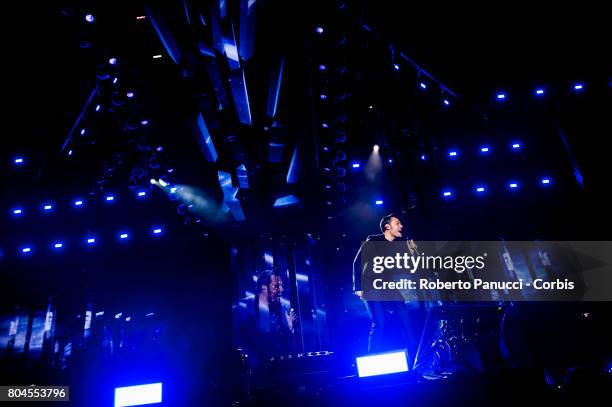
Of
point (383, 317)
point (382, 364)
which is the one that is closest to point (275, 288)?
point (383, 317)

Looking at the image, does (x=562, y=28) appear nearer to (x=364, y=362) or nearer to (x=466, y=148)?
(x=466, y=148)

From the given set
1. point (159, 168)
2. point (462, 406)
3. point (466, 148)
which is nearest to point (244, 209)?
point (159, 168)

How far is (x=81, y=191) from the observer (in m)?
Result: 8.12

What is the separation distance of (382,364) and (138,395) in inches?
105

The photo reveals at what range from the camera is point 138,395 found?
12.7 ft

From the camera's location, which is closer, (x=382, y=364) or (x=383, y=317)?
(x=382, y=364)

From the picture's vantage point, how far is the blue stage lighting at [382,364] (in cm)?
352

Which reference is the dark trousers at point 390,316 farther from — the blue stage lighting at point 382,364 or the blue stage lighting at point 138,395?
the blue stage lighting at point 138,395

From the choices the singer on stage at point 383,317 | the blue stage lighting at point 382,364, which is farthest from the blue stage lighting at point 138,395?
the singer on stage at point 383,317

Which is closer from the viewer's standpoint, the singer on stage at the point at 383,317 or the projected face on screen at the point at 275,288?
the singer on stage at the point at 383,317

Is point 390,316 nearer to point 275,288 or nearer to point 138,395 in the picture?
point 275,288

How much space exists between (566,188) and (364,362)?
24.1 feet

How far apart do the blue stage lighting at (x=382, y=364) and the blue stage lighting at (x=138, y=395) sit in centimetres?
229

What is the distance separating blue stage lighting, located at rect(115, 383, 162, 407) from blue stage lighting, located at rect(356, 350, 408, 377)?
229cm
